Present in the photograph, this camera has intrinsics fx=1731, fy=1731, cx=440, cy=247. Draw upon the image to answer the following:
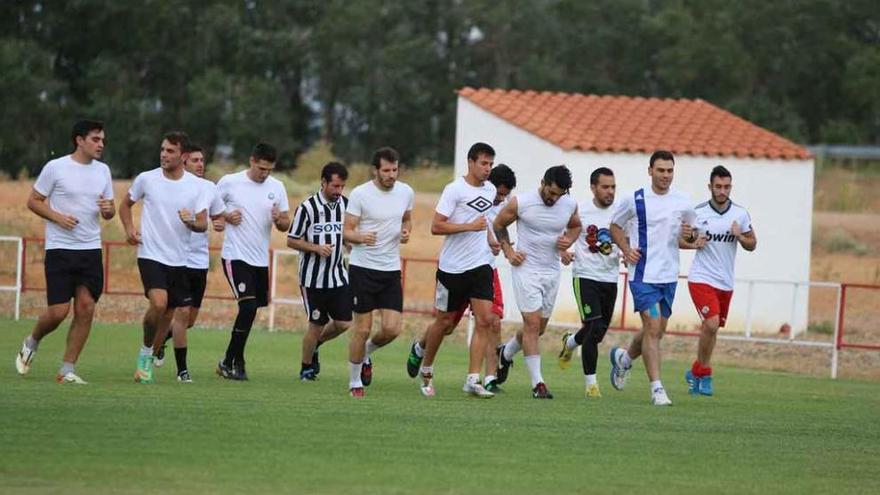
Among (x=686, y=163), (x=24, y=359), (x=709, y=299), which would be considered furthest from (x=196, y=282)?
(x=686, y=163)

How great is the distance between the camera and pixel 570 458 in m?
11.1

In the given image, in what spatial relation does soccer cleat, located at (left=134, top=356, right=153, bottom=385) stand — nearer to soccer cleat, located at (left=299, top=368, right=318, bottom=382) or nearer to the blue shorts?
soccer cleat, located at (left=299, top=368, right=318, bottom=382)

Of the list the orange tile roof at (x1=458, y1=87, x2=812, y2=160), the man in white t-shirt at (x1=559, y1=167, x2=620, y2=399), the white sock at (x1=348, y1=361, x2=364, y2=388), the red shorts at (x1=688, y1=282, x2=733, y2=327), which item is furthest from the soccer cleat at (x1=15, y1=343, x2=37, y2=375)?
the orange tile roof at (x1=458, y1=87, x2=812, y2=160)

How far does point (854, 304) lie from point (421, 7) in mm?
29831

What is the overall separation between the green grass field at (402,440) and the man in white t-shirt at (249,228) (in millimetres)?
775

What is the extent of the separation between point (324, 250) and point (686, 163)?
16492mm

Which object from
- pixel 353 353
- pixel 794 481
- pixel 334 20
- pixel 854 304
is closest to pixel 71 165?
pixel 353 353

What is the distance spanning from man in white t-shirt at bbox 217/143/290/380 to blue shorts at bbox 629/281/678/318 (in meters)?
3.37

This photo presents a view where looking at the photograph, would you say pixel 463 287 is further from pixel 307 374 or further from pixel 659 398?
pixel 307 374

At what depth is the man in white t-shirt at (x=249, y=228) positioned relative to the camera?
53.3 feet

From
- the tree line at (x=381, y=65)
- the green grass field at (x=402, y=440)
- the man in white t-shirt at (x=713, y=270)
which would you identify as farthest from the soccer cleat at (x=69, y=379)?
the tree line at (x=381, y=65)

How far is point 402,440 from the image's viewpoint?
11.6 metres

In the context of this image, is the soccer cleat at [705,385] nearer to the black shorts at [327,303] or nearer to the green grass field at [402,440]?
the green grass field at [402,440]

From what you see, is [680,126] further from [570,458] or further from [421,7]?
[421,7]
